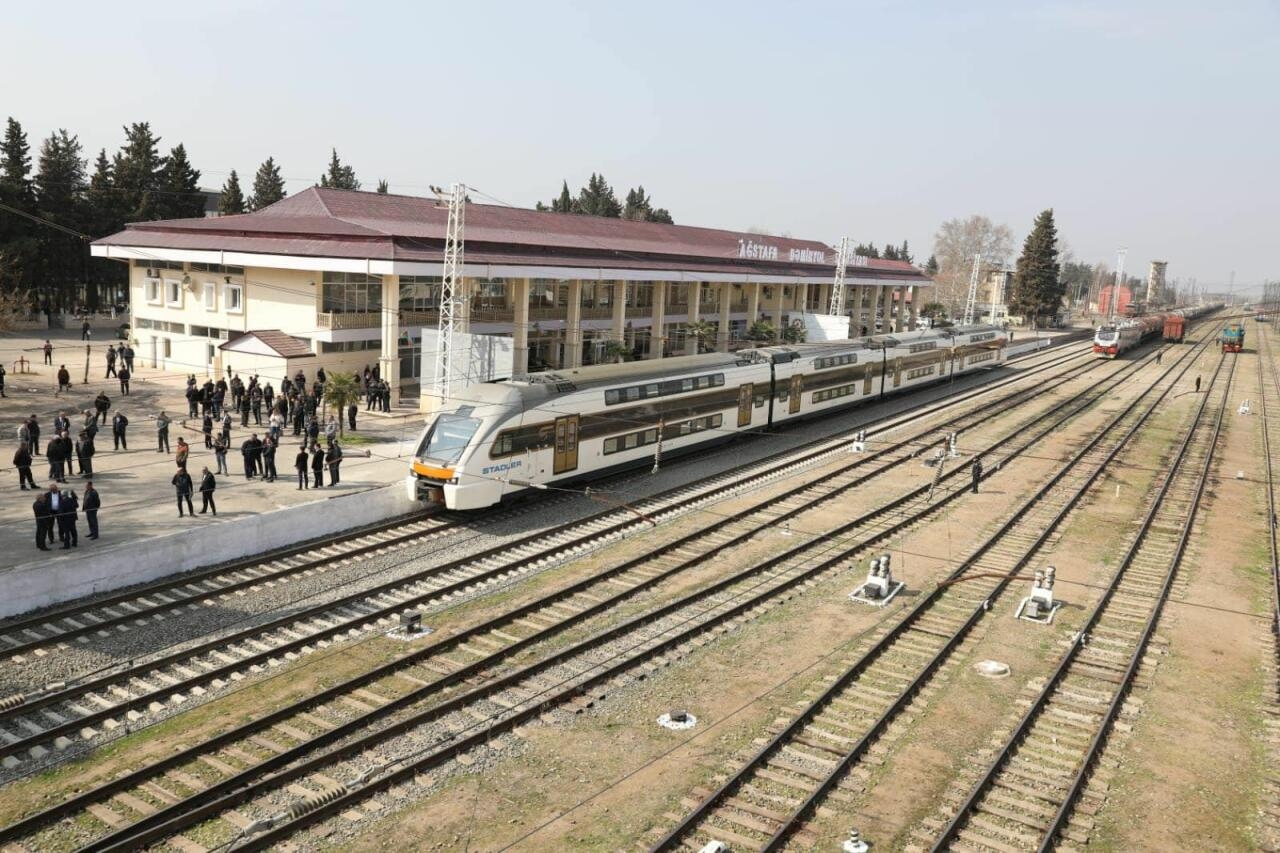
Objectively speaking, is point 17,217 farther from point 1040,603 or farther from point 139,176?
point 1040,603

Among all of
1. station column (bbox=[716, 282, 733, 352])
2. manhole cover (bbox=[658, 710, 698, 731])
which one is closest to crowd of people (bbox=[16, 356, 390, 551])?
manhole cover (bbox=[658, 710, 698, 731])

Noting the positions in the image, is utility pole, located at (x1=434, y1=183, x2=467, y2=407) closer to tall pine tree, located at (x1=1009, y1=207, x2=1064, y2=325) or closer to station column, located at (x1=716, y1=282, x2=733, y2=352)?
station column, located at (x1=716, y1=282, x2=733, y2=352)

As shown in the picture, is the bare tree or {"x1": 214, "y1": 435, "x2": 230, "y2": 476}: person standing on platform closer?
{"x1": 214, "y1": 435, "x2": 230, "y2": 476}: person standing on platform

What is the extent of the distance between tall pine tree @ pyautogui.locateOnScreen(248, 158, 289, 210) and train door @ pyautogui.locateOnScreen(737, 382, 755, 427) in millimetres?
70817

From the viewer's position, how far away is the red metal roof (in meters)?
39.6

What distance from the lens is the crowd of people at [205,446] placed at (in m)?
19.0

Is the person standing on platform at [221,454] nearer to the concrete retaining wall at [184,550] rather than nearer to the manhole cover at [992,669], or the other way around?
the concrete retaining wall at [184,550]

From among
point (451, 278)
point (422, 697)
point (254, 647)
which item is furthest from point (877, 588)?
point (451, 278)

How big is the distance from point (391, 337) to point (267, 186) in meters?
60.6

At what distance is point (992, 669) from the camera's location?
15.6 m

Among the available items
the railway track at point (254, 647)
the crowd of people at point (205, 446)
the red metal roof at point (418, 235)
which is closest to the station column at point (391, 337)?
the crowd of people at point (205, 446)

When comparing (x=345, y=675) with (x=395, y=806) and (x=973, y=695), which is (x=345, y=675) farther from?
(x=973, y=695)

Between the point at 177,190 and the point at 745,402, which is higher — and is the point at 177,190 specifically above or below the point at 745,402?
above

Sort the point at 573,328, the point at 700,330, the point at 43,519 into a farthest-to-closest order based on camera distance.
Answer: the point at 700,330 < the point at 573,328 < the point at 43,519
